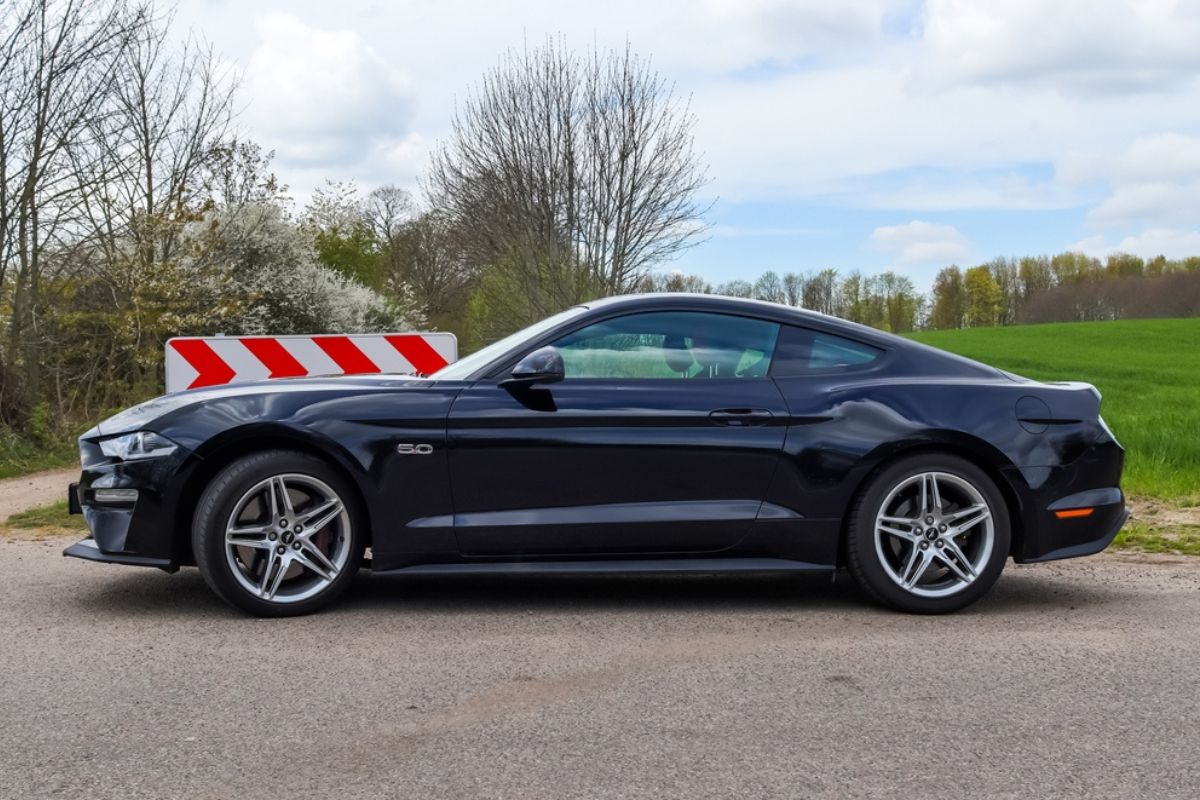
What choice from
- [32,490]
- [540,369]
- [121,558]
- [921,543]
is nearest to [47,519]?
[32,490]

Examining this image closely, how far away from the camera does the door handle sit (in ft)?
17.9

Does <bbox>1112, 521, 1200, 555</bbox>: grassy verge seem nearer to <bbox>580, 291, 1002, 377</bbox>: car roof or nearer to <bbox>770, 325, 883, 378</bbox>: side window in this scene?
<bbox>580, 291, 1002, 377</bbox>: car roof

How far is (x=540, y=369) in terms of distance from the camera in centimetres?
532

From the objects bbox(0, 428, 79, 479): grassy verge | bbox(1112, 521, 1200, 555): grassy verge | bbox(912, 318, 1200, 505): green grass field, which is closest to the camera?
bbox(1112, 521, 1200, 555): grassy verge

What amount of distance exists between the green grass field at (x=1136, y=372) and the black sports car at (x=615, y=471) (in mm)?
4208

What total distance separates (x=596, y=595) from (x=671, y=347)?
126 centimetres

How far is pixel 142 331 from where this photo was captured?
61.2ft

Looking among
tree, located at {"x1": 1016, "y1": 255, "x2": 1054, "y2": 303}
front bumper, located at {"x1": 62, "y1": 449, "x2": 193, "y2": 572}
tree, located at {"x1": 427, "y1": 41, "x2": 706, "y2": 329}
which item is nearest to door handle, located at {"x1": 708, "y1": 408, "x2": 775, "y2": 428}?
front bumper, located at {"x1": 62, "y1": 449, "x2": 193, "y2": 572}

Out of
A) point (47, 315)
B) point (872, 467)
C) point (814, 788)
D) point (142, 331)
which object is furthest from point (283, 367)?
point (142, 331)

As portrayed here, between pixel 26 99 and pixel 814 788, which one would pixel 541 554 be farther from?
pixel 26 99

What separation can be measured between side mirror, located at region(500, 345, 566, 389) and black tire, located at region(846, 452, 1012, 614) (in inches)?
57.0

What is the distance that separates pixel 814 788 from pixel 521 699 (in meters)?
1.17

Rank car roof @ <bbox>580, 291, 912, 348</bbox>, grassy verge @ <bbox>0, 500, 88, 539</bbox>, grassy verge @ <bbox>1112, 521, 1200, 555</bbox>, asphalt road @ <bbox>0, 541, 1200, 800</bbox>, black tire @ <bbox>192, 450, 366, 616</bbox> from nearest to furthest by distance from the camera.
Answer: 1. asphalt road @ <bbox>0, 541, 1200, 800</bbox>
2. black tire @ <bbox>192, 450, 366, 616</bbox>
3. car roof @ <bbox>580, 291, 912, 348</bbox>
4. grassy verge @ <bbox>1112, 521, 1200, 555</bbox>
5. grassy verge @ <bbox>0, 500, 88, 539</bbox>

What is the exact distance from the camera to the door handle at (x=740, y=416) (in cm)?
547
